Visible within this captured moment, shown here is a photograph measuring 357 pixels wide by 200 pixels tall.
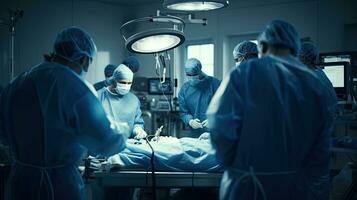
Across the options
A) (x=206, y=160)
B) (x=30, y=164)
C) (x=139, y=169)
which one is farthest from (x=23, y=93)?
(x=206, y=160)

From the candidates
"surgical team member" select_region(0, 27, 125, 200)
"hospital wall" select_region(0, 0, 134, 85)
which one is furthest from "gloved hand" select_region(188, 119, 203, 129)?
"hospital wall" select_region(0, 0, 134, 85)

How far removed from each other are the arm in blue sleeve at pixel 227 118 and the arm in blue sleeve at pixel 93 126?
477 mm

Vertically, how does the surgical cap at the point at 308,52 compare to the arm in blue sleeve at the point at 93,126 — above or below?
above

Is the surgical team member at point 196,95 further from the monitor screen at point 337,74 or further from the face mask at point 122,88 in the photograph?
the monitor screen at point 337,74

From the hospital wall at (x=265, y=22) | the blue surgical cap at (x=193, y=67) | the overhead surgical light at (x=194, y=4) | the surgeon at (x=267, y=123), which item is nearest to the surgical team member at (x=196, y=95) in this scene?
the blue surgical cap at (x=193, y=67)

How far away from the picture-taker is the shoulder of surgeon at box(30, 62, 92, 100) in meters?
1.93

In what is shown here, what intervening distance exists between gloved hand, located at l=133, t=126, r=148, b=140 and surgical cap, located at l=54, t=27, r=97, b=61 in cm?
131

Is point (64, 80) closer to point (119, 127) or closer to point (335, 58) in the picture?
point (119, 127)

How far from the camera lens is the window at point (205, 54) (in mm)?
6559

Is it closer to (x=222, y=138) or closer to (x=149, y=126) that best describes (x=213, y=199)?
(x=222, y=138)

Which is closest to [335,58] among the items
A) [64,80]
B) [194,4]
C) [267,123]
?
[194,4]

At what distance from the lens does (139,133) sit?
340 centimetres

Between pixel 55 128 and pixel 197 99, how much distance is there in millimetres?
2402

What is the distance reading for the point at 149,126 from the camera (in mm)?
6617
